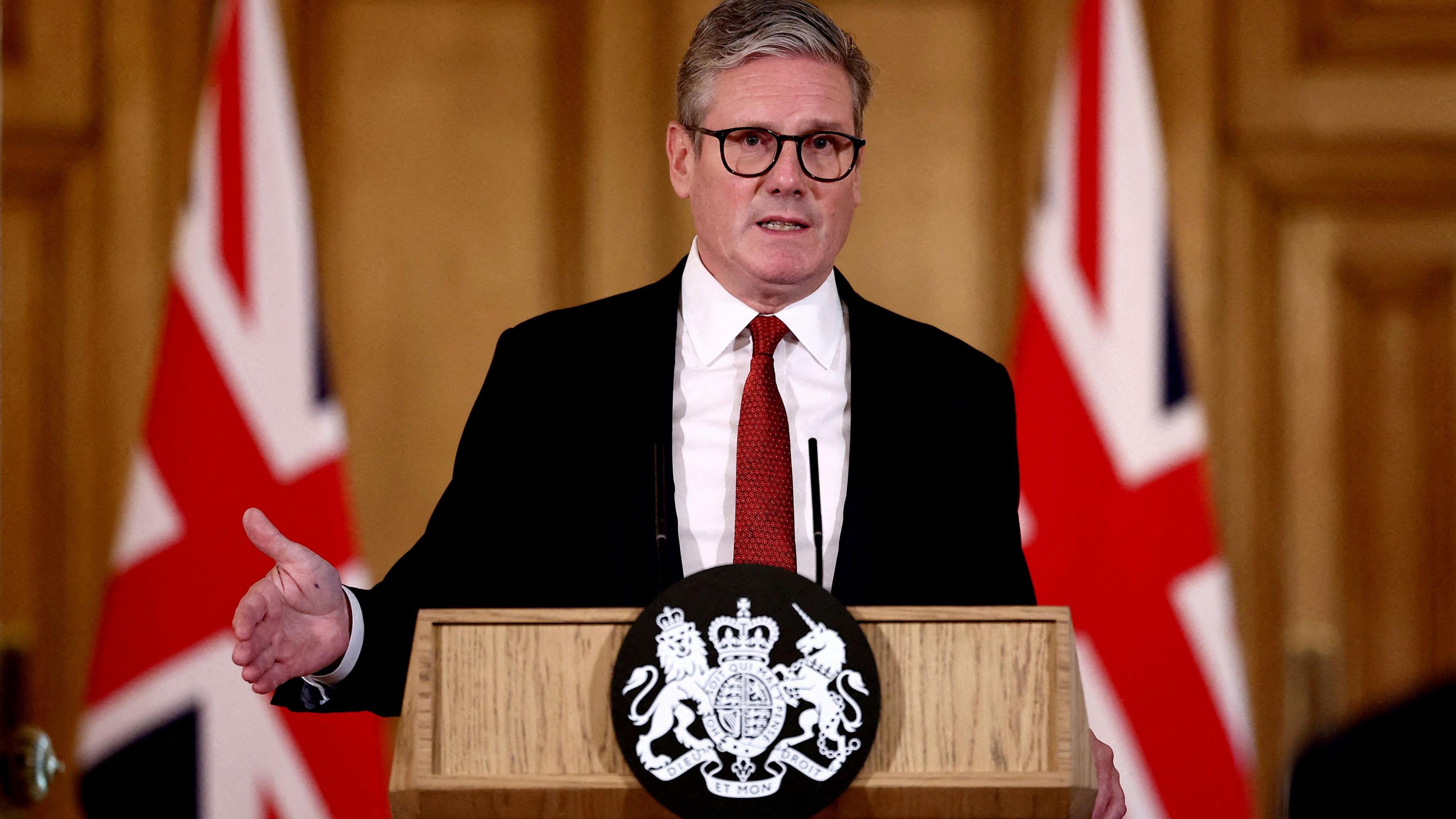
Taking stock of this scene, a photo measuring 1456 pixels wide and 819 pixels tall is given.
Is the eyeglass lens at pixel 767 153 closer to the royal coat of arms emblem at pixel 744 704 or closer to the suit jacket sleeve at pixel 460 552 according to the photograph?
the suit jacket sleeve at pixel 460 552

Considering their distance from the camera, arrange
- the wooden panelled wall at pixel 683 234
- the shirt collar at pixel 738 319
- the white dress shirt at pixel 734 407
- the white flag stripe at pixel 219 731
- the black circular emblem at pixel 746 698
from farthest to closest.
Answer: the wooden panelled wall at pixel 683 234
the white flag stripe at pixel 219 731
the shirt collar at pixel 738 319
the white dress shirt at pixel 734 407
the black circular emblem at pixel 746 698

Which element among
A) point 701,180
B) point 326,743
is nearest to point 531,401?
point 701,180

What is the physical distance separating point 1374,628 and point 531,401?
1931 millimetres

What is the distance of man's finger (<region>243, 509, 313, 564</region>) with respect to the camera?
4.53ft

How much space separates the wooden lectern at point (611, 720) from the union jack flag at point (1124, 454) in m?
1.61

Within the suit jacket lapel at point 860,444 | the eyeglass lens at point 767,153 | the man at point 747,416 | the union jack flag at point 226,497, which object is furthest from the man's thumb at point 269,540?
the union jack flag at point 226,497

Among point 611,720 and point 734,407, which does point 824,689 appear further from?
point 734,407

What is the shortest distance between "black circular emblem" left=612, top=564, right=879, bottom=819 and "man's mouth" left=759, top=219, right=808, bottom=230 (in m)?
0.69

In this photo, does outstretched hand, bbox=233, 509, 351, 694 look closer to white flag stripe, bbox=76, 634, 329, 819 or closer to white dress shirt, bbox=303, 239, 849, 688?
white dress shirt, bbox=303, 239, 849, 688

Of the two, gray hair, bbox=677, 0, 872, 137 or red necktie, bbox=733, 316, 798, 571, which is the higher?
gray hair, bbox=677, 0, 872, 137

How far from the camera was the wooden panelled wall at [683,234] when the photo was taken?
290 centimetres

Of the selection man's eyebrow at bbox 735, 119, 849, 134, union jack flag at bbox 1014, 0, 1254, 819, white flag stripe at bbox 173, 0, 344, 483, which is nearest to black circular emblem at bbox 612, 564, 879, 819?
man's eyebrow at bbox 735, 119, 849, 134

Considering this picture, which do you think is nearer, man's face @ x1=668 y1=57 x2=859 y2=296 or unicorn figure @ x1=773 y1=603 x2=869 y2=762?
unicorn figure @ x1=773 y1=603 x2=869 y2=762

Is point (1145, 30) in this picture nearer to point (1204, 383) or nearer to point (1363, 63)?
point (1363, 63)
